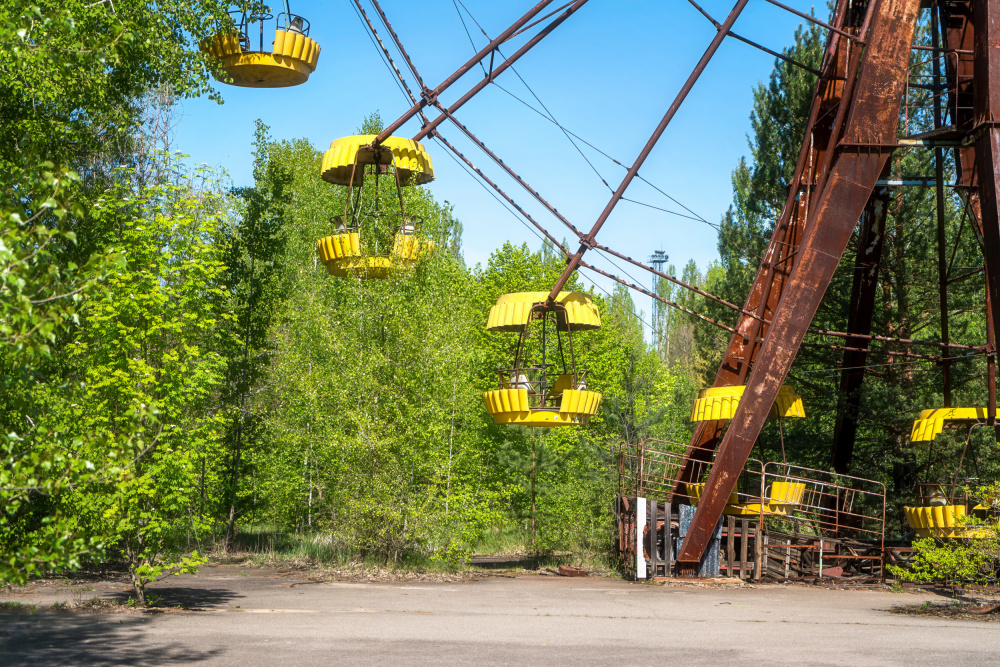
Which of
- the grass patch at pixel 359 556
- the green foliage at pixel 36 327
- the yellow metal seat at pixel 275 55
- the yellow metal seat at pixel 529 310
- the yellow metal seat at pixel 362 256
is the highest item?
the yellow metal seat at pixel 275 55

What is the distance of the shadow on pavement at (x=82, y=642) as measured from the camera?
8844mm

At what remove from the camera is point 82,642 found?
32.4 feet

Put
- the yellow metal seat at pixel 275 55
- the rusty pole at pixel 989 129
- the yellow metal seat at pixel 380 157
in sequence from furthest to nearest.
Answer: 1. the yellow metal seat at pixel 380 157
2. the yellow metal seat at pixel 275 55
3. the rusty pole at pixel 989 129

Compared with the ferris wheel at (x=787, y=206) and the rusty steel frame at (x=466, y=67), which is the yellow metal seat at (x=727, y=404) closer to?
the ferris wheel at (x=787, y=206)

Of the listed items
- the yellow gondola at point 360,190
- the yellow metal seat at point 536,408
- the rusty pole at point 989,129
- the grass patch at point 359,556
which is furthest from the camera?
the grass patch at point 359,556

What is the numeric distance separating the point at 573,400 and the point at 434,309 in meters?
3.62

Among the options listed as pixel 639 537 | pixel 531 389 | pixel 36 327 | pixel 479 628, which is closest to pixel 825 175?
pixel 531 389

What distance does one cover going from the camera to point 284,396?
84.6 ft

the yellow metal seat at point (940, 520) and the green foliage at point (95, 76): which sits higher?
the green foliage at point (95, 76)

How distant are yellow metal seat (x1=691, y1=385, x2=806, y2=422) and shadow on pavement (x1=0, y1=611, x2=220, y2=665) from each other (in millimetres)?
10251

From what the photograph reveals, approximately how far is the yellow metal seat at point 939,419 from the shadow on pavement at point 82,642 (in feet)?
41.1

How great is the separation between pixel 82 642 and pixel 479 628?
13.9 feet

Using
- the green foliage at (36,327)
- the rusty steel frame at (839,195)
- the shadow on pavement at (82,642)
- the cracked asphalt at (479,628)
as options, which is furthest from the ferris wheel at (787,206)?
the green foliage at (36,327)

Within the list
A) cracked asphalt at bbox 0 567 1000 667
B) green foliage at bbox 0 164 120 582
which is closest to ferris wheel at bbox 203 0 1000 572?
cracked asphalt at bbox 0 567 1000 667
